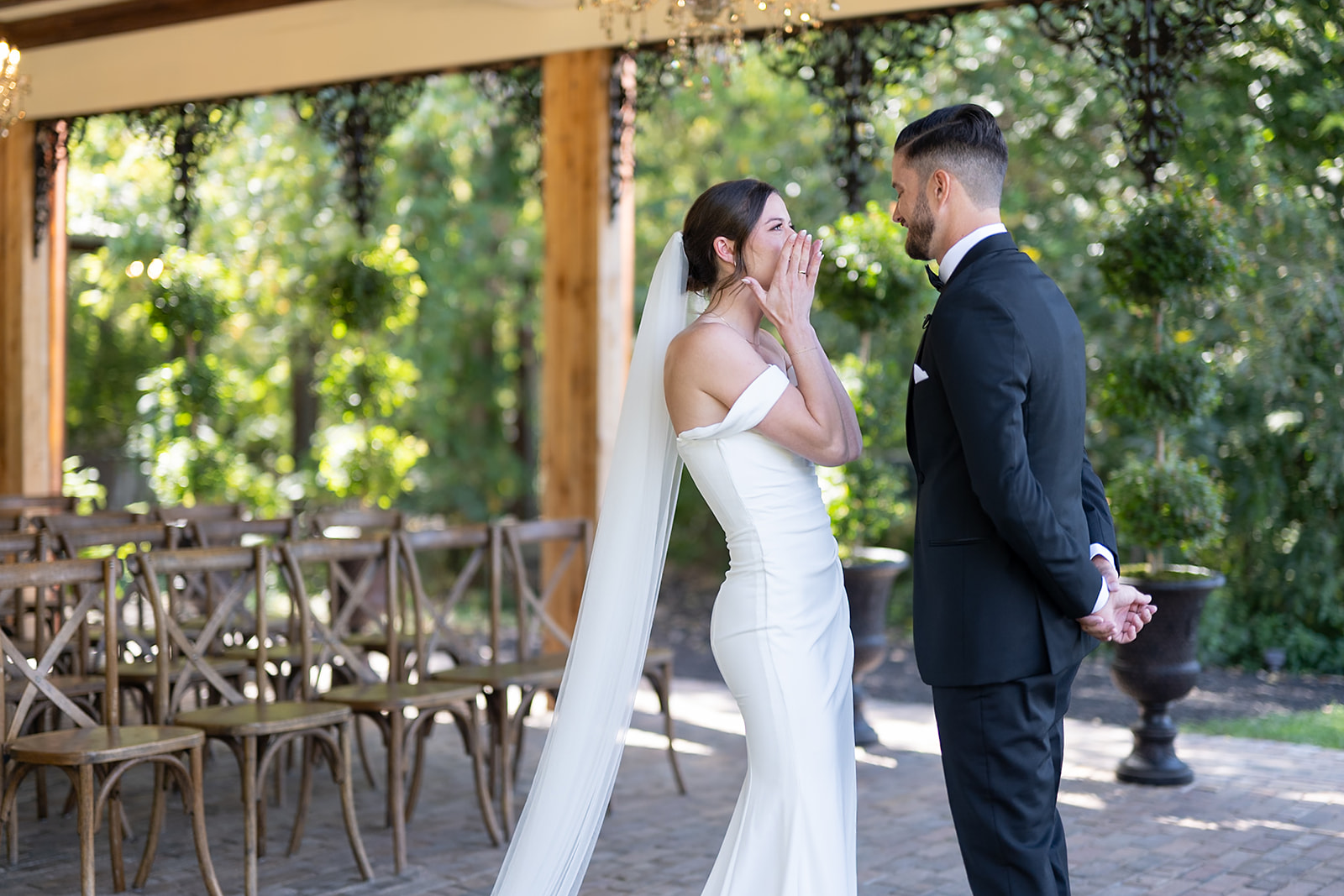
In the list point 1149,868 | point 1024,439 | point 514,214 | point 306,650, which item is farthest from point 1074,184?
point 1024,439

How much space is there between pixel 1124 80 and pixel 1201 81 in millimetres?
3685

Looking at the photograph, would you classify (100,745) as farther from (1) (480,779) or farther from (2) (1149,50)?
(2) (1149,50)

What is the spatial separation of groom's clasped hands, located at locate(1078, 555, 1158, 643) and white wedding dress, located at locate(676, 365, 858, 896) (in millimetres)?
695

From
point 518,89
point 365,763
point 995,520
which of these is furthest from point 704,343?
point 518,89

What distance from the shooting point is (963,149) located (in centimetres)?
277

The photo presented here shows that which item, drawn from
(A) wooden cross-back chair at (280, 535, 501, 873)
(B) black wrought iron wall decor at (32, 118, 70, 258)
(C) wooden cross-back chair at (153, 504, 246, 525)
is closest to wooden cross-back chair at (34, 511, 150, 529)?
(C) wooden cross-back chair at (153, 504, 246, 525)

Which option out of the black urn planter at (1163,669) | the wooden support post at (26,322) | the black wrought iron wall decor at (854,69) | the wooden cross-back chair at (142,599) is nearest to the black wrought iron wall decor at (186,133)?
the wooden support post at (26,322)

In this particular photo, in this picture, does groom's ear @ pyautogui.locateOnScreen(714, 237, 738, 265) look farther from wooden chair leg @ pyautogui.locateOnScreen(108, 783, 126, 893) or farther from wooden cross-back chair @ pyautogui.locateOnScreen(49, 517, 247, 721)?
wooden cross-back chair @ pyautogui.locateOnScreen(49, 517, 247, 721)

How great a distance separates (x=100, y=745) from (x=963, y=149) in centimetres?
300

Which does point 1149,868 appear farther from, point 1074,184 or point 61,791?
point 1074,184

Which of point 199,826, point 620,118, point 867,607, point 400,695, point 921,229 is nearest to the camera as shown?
point 921,229

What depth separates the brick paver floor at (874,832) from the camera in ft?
14.6

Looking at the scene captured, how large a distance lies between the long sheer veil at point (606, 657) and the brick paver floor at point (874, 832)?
815mm

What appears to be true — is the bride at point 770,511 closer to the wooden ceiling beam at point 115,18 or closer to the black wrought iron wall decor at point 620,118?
the black wrought iron wall decor at point 620,118
